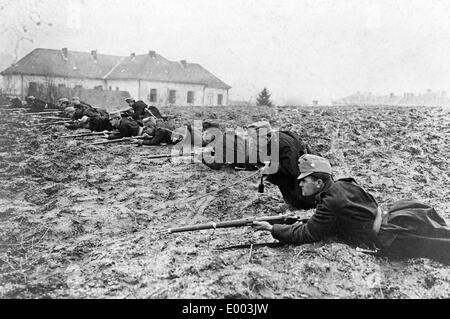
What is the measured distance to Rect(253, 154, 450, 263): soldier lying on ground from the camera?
11.9ft

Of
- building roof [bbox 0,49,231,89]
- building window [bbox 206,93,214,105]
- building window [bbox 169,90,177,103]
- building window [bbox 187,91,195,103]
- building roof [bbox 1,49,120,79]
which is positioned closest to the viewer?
building roof [bbox 1,49,120,79]

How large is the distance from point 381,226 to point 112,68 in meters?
39.3

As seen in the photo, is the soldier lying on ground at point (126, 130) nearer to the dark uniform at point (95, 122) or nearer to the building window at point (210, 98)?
the dark uniform at point (95, 122)

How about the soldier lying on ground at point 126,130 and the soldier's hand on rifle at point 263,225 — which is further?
the soldier lying on ground at point 126,130

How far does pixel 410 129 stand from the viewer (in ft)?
35.8

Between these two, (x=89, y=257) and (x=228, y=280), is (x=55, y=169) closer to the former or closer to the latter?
(x=89, y=257)

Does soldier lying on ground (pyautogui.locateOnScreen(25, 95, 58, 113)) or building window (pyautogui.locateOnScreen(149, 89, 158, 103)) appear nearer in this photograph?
soldier lying on ground (pyautogui.locateOnScreen(25, 95, 58, 113))

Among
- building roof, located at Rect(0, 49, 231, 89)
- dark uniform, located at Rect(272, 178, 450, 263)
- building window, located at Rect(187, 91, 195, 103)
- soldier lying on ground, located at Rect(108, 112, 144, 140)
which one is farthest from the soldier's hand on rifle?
building window, located at Rect(187, 91, 195, 103)

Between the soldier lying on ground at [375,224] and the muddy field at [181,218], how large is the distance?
5.5 inches

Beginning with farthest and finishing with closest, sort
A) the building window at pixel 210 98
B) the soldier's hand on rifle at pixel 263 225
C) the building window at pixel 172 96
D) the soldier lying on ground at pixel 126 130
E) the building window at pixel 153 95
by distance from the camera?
the building window at pixel 210 98 → the building window at pixel 172 96 → the building window at pixel 153 95 → the soldier lying on ground at pixel 126 130 → the soldier's hand on rifle at pixel 263 225

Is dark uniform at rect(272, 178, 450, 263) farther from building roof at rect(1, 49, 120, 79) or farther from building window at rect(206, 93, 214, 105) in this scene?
building window at rect(206, 93, 214, 105)

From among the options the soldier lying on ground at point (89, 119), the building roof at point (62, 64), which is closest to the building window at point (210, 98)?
Answer: the building roof at point (62, 64)

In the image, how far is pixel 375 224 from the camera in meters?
3.71

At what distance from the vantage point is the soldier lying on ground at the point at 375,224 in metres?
3.63
